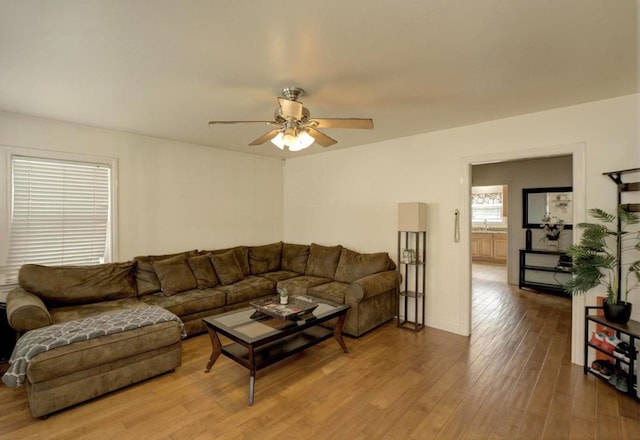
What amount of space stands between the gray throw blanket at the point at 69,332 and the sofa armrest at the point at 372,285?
183cm

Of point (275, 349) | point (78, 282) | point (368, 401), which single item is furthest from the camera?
point (78, 282)

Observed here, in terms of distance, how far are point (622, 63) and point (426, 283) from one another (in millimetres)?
2818

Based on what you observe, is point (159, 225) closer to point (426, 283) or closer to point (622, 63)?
point (426, 283)

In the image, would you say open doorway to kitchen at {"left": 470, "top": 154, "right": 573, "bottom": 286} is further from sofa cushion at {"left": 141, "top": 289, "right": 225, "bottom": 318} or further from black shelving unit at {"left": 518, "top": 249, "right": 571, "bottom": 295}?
sofa cushion at {"left": 141, "top": 289, "right": 225, "bottom": 318}

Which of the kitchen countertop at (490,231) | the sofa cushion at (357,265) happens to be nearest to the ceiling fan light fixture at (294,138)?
the sofa cushion at (357,265)

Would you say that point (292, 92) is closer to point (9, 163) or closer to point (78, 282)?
point (78, 282)

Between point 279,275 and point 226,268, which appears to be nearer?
point 226,268

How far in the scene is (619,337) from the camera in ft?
8.88

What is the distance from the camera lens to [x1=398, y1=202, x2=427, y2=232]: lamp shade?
378cm

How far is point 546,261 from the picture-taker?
5.86 meters

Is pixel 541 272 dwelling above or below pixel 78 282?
below

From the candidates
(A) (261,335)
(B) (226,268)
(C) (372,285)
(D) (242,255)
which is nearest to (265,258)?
(D) (242,255)

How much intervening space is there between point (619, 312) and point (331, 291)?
269 cm

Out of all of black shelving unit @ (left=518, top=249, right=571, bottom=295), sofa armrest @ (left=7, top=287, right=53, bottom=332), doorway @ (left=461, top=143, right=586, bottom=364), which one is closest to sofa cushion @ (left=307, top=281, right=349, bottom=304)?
doorway @ (left=461, top=143, right=586, bottom=364)
